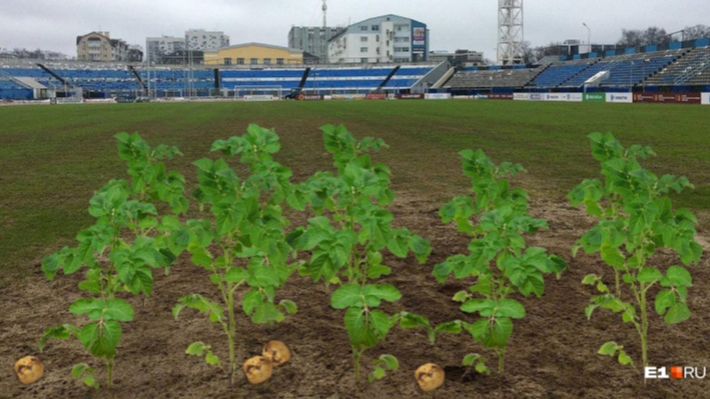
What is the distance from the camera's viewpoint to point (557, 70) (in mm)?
88562

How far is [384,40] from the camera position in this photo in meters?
138

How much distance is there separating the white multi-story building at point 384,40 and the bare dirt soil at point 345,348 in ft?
428

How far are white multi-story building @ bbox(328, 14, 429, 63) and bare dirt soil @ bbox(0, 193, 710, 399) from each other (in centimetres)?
13037

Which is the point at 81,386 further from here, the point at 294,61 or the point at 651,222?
the point at 294,61

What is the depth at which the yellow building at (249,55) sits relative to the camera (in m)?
128

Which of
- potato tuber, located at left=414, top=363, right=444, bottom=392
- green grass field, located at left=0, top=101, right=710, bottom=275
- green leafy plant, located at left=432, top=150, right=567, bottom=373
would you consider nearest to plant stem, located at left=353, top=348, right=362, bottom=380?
potato tuber, located at left=414, top=363, right=444, bottom=392

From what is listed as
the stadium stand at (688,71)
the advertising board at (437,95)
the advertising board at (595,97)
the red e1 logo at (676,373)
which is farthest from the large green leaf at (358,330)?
the advertising board at (437,95)

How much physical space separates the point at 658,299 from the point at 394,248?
1334 millimetres

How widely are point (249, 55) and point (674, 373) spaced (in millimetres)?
130839

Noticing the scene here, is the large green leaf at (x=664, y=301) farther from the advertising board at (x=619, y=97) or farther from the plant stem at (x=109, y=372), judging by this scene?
the advertising board at (x=619, y=97)

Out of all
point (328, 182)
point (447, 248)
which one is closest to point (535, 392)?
point (328, 182)

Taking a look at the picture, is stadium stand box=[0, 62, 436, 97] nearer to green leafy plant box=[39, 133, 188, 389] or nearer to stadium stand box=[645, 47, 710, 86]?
stadium stand box=[645, 47, 710, 86]

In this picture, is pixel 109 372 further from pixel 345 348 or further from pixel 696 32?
pixel 696 32

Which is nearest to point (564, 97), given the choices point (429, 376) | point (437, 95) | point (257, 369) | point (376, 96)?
point (437, 95)
